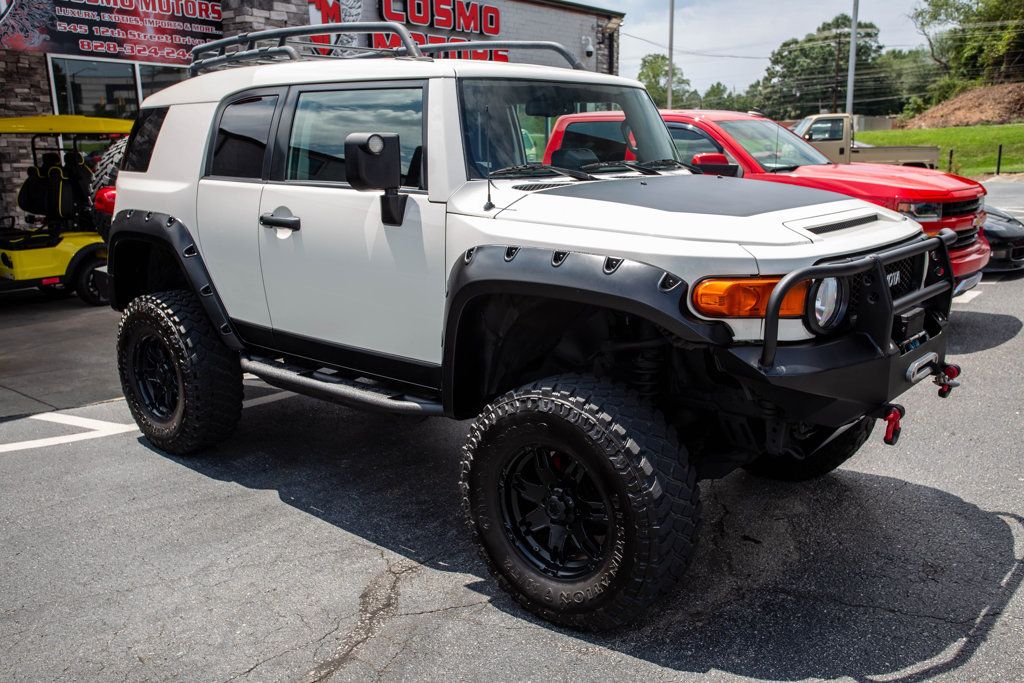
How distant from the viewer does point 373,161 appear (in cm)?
336

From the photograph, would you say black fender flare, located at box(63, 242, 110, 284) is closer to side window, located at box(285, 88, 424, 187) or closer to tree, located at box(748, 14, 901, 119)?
side window, located at box(285, 88, 424, 187)

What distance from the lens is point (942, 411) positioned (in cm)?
544

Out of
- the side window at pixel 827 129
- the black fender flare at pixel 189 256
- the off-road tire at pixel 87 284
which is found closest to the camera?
the black fender flare at pixel 189 256

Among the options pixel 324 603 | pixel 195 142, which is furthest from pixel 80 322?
pixel 324 603

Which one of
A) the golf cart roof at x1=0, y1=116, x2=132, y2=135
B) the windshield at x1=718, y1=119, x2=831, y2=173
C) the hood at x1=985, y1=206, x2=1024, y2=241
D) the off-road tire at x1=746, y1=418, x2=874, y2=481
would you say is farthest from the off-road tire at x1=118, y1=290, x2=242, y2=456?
the hood at x1=985, y1=206, x2=1024, y2=241

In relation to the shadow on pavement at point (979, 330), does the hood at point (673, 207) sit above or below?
above

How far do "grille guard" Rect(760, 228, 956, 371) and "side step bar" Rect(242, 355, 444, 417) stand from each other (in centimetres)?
147

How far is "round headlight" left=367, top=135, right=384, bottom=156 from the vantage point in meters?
3.33

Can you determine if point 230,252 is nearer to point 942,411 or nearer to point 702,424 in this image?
point 702,424

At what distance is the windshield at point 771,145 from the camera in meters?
8.18

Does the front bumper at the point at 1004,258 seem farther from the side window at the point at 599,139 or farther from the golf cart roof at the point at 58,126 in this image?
the golf cart roof at the point at 58,126

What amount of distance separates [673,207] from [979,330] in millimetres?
5561

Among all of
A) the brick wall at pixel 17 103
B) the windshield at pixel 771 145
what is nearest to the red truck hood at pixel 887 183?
the windshield at pixel 771 145

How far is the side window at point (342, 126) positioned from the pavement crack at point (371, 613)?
1622 mm
